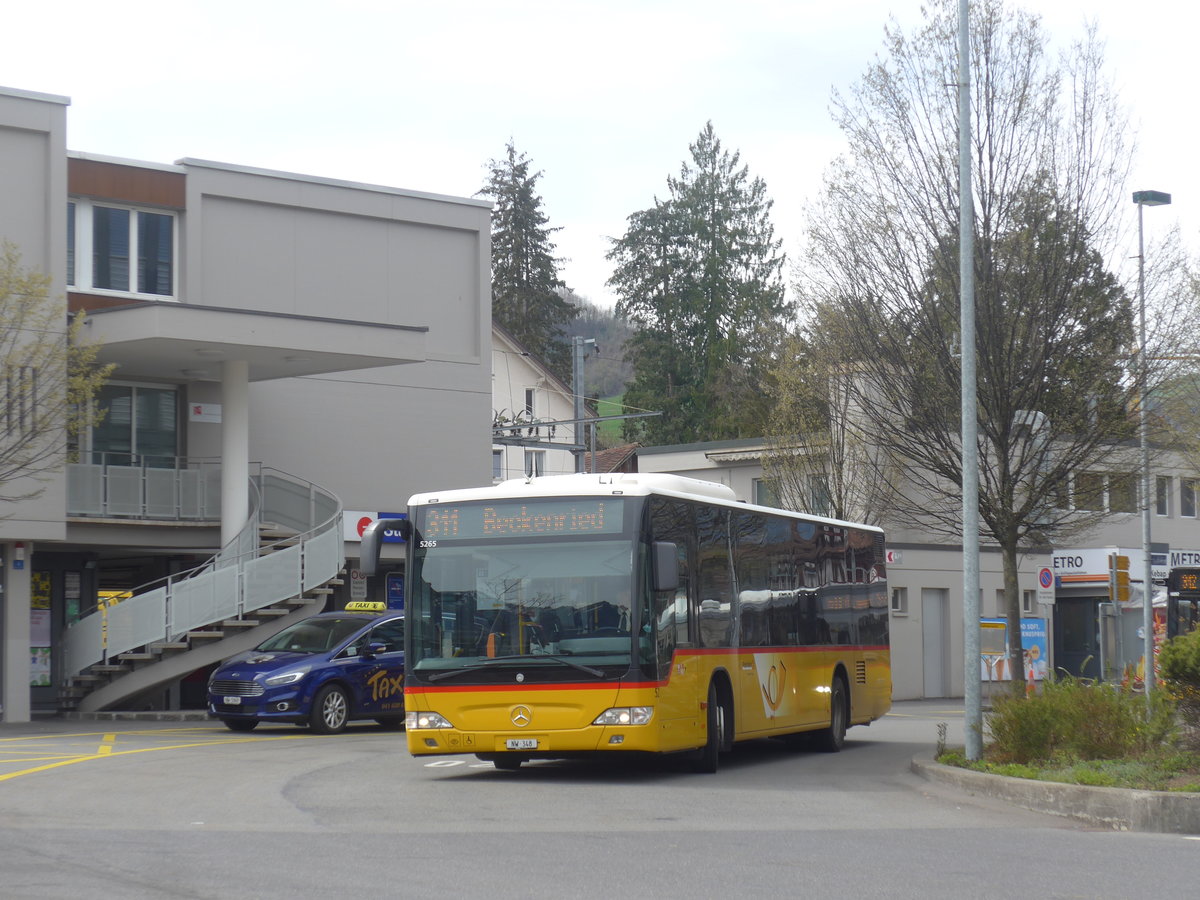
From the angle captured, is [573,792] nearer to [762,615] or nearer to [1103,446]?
[762,615]

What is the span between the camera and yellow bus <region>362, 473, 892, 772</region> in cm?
1546

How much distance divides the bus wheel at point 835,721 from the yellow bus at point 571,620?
358cm

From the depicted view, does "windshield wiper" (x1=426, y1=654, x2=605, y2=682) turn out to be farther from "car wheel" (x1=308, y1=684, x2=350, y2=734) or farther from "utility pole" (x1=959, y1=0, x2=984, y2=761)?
"car wheel" (x1=308, y1=684, x2=350, y2=734)

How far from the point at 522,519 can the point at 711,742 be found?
3059mm

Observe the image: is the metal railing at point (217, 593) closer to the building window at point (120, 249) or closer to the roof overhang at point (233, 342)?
the roof overhang at point (233, 342)

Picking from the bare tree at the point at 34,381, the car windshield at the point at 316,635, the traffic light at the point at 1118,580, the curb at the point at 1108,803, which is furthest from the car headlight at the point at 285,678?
the traffic light at the point at 1118,580

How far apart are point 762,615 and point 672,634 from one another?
9.63 feet

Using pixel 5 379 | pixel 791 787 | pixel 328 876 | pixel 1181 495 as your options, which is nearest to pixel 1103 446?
pixel 791 787

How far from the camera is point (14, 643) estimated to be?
28562 millimetres

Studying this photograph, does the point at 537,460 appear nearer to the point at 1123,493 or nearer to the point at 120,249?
the point at 120,249

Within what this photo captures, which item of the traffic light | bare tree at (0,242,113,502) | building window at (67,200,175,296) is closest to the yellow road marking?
bare tree at (0,242,113,502)

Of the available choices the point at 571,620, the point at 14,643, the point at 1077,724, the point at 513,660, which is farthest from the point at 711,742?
the point at 14,643

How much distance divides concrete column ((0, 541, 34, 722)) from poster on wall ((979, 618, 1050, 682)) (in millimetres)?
21690

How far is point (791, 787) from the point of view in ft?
52.0
